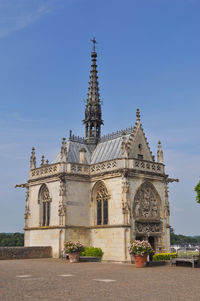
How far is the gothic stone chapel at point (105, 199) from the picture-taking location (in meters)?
33.1

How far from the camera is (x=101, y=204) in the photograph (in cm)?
3531

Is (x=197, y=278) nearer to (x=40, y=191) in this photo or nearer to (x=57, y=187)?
(x=57, y=187)

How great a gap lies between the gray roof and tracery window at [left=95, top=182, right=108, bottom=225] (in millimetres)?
3316

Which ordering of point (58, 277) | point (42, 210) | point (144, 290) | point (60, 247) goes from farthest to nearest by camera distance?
point (42, 210) → point (60, 247) → point (58, 277) → point (144, 290)

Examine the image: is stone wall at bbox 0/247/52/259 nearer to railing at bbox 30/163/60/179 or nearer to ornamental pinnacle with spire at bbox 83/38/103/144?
railing at bbox 30/163/60/179

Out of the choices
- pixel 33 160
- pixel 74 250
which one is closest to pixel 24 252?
pixel 74 250

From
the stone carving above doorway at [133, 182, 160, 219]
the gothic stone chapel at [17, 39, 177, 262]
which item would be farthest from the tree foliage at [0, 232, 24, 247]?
the stone carving above doorway at [133, 182, 160, 219]

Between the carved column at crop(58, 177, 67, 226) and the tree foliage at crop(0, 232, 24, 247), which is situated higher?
the carved column at crop(58, 177, 67, 226)

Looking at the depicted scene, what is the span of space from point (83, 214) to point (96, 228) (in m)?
1.82

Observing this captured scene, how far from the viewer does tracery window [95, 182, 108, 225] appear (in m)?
34.8

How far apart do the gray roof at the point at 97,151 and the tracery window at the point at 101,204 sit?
332cm

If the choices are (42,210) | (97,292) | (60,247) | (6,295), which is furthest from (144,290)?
(42,210)

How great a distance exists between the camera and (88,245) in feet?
115

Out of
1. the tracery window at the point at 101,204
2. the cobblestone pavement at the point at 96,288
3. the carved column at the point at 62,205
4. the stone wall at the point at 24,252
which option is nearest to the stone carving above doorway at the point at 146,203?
the tracery window at the point at 101,204
